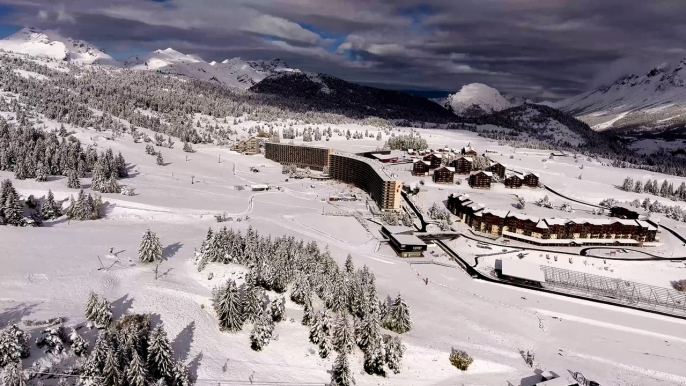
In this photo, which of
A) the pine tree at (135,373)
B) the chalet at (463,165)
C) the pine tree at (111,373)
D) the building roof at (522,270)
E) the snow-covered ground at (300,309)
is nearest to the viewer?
the pine tree at (111,373)

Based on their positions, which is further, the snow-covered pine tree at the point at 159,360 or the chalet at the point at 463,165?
the chalet at the point at 463,165

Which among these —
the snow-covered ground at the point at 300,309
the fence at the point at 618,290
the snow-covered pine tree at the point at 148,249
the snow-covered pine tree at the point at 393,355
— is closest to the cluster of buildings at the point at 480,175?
the snow-covered ground at the point at 300,309

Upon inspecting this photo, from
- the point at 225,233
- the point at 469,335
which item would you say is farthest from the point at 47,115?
the point at 469,335

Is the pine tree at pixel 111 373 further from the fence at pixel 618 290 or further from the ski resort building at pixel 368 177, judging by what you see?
the ski resort building at pixel 368 177

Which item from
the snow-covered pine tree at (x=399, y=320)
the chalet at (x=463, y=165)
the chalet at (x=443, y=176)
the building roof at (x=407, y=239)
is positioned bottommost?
the snow-covered pine tree at (x=399, y=320)

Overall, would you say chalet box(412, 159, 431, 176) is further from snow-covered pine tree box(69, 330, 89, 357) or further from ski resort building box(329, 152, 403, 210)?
snow-covered pine tree box(69, 330, 89, 357)

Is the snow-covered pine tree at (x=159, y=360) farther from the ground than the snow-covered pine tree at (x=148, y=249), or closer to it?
closer to it

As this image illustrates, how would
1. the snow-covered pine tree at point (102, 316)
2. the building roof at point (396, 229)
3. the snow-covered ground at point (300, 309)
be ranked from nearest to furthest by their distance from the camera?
the snow-covered pine tree at point (102, 316) < the snow-covered ground at point (300, 309) < the building roof at point (396, 229)

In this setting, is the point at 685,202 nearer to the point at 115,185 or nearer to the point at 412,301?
the point at 412,301
